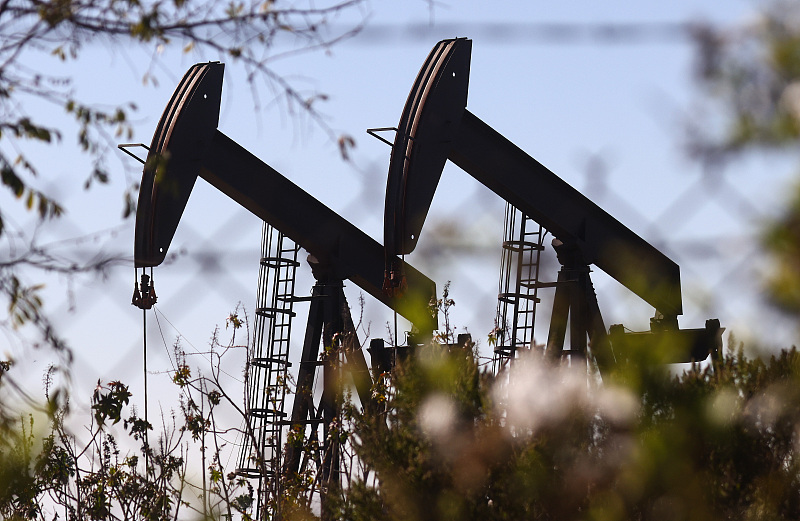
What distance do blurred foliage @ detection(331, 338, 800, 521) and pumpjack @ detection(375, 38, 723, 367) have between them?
4.30m

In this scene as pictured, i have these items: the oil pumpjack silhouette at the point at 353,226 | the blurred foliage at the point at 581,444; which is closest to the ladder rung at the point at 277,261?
the oil pumpjack silhouette at the point at 353,226

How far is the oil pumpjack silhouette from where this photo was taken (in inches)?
420

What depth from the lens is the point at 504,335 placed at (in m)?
12.1

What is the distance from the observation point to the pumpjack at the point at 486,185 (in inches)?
420

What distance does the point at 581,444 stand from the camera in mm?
4207

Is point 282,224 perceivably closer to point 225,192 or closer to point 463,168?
point 225,192

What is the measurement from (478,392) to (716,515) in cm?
143

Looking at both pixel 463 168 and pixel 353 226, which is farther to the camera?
pixel 353 226

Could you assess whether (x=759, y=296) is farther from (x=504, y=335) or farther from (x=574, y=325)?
(x=574, y=325)

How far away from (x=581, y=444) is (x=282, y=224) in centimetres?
823

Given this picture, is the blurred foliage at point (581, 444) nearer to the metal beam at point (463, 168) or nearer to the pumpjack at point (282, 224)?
the pumpjack at point (282, 224)

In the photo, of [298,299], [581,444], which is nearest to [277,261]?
[298,299]

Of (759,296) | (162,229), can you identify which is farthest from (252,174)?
(759,296)

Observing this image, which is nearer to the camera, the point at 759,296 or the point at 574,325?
the point at 759,296
